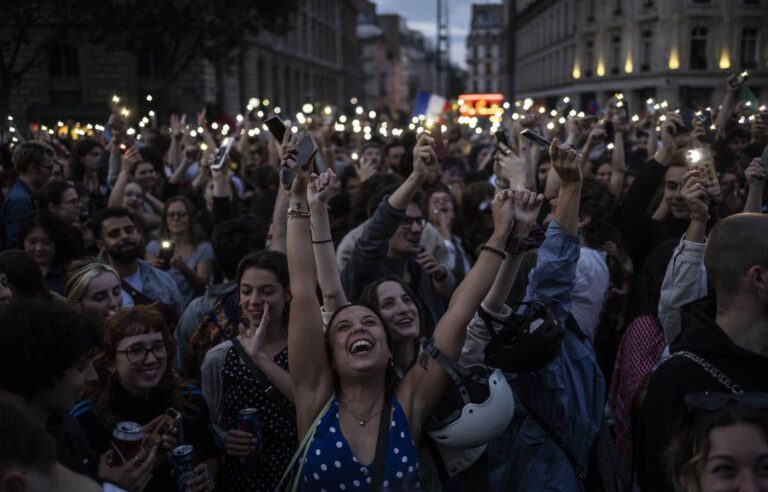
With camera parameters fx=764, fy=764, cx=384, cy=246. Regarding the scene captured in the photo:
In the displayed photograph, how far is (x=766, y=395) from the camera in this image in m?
2.21

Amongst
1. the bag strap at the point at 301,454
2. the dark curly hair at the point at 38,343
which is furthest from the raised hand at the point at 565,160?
the dark curly hair at the point at 38,343

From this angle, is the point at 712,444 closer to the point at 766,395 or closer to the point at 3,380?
the point at 766,395

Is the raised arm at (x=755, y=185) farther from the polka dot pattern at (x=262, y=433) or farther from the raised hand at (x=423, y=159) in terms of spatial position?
the polka dot pattern at (x=262, y=433)

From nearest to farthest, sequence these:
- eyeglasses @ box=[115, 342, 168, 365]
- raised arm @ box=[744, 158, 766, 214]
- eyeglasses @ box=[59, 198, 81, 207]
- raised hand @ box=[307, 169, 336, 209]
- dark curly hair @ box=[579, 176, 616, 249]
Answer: eyeglasses @ box=[115, 342, 168, 365]
raised hand @ box=[307, 169, 336, 209]
raised arm @ box=[744, 158, 766, 214]
dark curly hair @ box=[579, 176, 616, 249]
eyeglasses @ box=[59, 198, 81, 207]

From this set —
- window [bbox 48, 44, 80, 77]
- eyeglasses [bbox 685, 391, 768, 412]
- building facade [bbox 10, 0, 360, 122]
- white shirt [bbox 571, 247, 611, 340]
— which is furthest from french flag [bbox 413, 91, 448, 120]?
window [bbox 48, 44, 80, 77]

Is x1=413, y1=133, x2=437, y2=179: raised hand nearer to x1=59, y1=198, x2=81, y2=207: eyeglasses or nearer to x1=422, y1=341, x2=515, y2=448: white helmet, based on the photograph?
x1=422, y1=341, x2=515, y2=448: white helmet

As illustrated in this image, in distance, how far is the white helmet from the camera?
2.80 metres

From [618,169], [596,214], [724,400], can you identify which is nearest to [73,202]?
[596,214]

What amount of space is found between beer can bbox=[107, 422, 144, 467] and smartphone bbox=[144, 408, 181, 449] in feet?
0.40

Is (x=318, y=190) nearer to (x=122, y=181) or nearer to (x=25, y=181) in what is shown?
(x=122, y=181)

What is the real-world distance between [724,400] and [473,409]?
904mm

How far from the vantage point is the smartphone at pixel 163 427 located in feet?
9.32

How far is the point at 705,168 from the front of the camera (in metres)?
3.72

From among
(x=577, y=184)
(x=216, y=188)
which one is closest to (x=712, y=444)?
(x=577, y=184)
